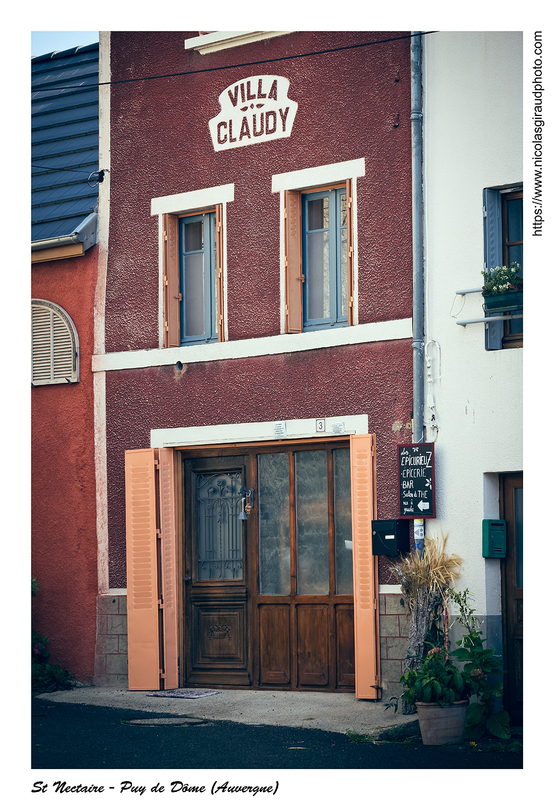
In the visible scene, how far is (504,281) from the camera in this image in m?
9.50

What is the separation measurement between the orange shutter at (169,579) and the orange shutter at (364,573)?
2020mm

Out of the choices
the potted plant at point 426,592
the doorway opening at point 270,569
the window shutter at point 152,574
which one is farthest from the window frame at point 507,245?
the window shutter at point 152,574

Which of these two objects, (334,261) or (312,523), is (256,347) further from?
(312,523)

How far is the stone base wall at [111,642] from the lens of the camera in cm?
1158

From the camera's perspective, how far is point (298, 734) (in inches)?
354

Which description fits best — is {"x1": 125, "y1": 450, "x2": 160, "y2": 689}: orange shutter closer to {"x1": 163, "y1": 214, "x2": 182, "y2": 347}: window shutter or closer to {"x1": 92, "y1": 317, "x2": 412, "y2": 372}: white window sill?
{"x1": 92, "y1": 317, "x2": 412, "y2": 372}: white window sill

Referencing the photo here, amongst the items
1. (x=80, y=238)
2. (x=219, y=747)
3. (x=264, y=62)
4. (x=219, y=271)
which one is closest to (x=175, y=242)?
(x=219, y=271)

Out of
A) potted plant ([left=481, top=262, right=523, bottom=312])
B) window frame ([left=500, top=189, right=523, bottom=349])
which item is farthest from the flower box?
window frame ([left=500, top=189, right=523, bottom=349])

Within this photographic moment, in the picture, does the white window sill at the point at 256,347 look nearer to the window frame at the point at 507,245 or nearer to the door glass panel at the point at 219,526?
the window frame at the point at 507,245
